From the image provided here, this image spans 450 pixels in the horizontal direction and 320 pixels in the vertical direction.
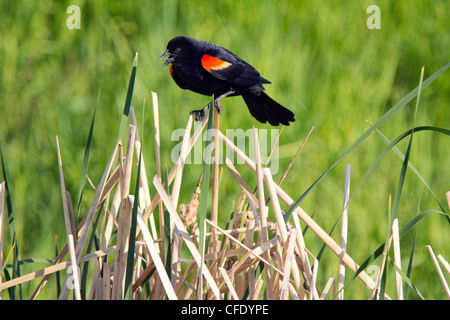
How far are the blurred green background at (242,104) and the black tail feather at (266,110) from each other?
129 cm

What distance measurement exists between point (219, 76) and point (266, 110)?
0.52ft

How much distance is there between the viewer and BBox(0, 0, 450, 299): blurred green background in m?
2.74

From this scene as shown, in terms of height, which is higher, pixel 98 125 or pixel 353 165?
pixel 98 125

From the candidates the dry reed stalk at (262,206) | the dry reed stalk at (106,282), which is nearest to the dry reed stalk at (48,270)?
the dry reed stalk at (106,282)

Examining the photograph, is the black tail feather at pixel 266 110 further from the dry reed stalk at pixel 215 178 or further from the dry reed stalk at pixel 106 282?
the dry reed stalk at pixel 106 282

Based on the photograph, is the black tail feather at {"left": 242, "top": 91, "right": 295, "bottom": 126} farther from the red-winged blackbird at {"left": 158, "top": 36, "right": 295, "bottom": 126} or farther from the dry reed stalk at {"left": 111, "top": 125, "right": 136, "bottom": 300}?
the dry reed stalk at {"left": 111, "top": 125, "right": 136, "bottom": 300}

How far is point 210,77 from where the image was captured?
1314mm

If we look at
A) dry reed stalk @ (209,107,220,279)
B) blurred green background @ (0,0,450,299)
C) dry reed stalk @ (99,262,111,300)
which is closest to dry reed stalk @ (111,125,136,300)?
dry reed stalk @ (99,262,111,300)

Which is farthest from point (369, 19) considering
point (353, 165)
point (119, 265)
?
point (119, 265)

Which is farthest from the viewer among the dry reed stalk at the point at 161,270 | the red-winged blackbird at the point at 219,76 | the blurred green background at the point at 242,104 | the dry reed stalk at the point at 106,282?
the blurred green background at the point at 242,104

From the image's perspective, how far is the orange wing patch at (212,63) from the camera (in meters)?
1.31

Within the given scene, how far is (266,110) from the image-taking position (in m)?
1.36
